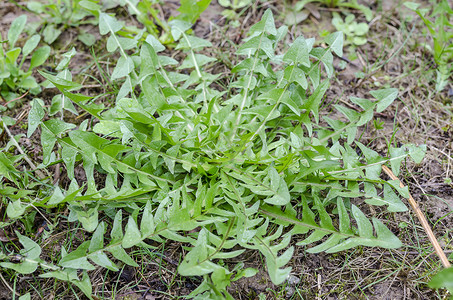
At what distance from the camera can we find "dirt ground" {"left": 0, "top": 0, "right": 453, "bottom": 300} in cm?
204

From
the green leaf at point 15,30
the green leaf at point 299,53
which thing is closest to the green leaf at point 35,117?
the green leaf at point 15,30

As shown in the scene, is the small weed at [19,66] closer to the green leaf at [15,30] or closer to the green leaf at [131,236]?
the green leaf at [15,30]

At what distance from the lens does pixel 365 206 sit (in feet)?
7.64

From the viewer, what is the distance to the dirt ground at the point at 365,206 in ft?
6.71

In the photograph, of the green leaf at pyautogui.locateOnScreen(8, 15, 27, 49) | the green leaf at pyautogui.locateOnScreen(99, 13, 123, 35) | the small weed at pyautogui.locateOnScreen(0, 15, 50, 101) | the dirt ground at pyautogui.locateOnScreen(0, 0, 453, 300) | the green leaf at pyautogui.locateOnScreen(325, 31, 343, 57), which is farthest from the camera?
the green leaf at pyautogui.locateOnScreen(8, 15, 27, 49)

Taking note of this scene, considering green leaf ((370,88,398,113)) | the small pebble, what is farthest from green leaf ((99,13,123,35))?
the small pebble

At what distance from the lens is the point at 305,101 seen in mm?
2457

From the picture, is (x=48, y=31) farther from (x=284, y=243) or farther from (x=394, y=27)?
(x=394, y=27)

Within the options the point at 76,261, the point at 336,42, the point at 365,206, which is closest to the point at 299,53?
the point at 336,42

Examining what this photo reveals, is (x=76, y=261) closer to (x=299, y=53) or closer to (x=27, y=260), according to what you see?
(x=27, y=260)

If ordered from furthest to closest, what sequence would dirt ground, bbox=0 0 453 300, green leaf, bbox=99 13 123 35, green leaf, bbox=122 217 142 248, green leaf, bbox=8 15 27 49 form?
green leaf, bbox=8 15 27 49 → green leaf, bbox=99 13 123 35 → dirt ground, bbox=0 0 453 300 → green leaf, bbox=122 217 142 248

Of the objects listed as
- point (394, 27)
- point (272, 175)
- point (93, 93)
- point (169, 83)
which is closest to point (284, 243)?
point (272, 175)

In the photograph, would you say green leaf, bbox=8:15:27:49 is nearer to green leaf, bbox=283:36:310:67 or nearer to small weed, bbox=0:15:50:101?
small weed, bbox=0:15:50:101

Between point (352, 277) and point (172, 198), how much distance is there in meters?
1.10
